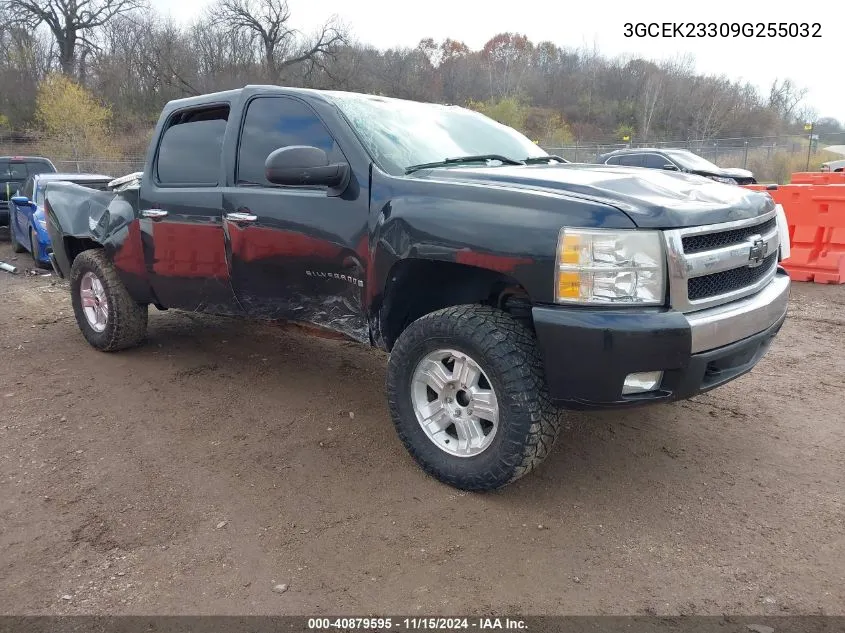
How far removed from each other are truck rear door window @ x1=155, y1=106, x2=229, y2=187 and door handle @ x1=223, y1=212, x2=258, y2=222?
37cm

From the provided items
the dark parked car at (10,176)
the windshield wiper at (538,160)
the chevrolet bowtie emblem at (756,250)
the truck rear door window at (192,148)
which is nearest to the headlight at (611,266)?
the chevrolet bowtie emblem at (756,250)

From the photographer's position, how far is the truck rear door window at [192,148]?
4.26 meters

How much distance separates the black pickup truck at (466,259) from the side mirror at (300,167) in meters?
0.01

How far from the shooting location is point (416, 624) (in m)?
2.24

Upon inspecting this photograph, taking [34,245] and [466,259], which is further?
[34,245]

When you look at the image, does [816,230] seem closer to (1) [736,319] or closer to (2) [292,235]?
(1) [736,319]

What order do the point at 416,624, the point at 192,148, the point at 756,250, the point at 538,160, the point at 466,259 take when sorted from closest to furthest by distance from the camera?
the point at 416,624 → the point at 466,259 → the point at 756,250 → the point at 538,160 → the point at 192,148

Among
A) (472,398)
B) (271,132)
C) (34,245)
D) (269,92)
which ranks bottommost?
(472,398)

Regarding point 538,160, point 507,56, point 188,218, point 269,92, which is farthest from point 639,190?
point 507,56

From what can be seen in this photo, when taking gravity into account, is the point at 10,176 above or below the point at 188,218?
above

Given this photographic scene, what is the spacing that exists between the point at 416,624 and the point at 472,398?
3.49ft

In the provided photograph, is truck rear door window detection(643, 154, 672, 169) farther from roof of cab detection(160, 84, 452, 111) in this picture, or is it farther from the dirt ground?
roof of cab detection(160, 84, 452, 111)

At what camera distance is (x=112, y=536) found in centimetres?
278

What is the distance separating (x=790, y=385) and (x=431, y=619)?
3413 mm
